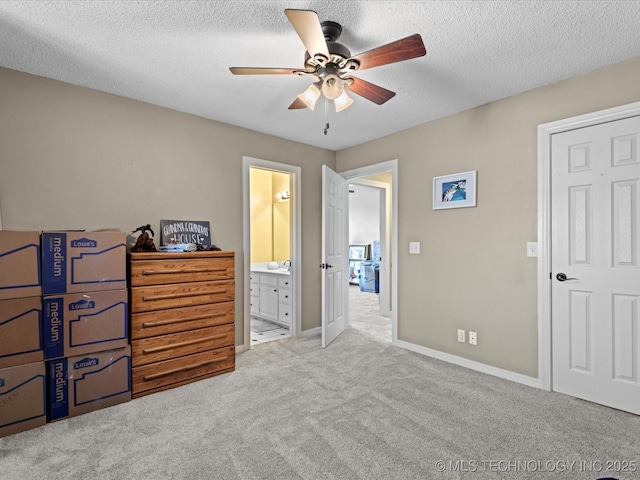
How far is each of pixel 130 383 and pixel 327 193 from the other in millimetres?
2600

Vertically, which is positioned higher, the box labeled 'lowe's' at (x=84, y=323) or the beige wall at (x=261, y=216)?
the beige wall at (x=261, y=216)

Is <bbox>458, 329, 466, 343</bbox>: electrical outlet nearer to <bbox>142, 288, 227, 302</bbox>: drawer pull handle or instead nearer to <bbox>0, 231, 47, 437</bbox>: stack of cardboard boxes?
<bbox>142, 288, 227, 302</bbox>: drawer pull handle

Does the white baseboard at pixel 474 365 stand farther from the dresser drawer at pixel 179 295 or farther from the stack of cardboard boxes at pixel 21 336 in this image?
the stack of cardboard boxes at pixel 21 336

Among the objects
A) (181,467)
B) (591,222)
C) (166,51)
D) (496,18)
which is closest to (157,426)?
(181,467)

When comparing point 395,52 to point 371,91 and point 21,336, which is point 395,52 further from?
point 21,336

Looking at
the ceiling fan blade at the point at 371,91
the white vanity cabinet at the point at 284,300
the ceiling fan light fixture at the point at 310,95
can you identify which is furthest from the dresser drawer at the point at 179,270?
the ceiling fan blade at the point at 371,91

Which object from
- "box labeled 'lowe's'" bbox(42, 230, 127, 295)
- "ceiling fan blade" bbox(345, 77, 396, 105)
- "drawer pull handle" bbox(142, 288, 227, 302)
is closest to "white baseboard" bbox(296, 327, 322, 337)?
"drawer pull handle" bbox(142, 288, 227, 302)

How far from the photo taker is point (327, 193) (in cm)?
391

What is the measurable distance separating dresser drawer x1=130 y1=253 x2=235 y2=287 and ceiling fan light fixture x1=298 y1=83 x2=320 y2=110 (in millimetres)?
1588

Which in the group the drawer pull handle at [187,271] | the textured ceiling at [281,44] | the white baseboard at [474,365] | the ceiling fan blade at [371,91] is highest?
the textured ceiling at [281,44]

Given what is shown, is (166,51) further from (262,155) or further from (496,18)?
(496,18)

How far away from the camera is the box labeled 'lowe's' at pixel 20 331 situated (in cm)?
212

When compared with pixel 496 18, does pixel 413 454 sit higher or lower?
lower

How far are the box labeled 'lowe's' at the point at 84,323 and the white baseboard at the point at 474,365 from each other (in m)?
2.78
